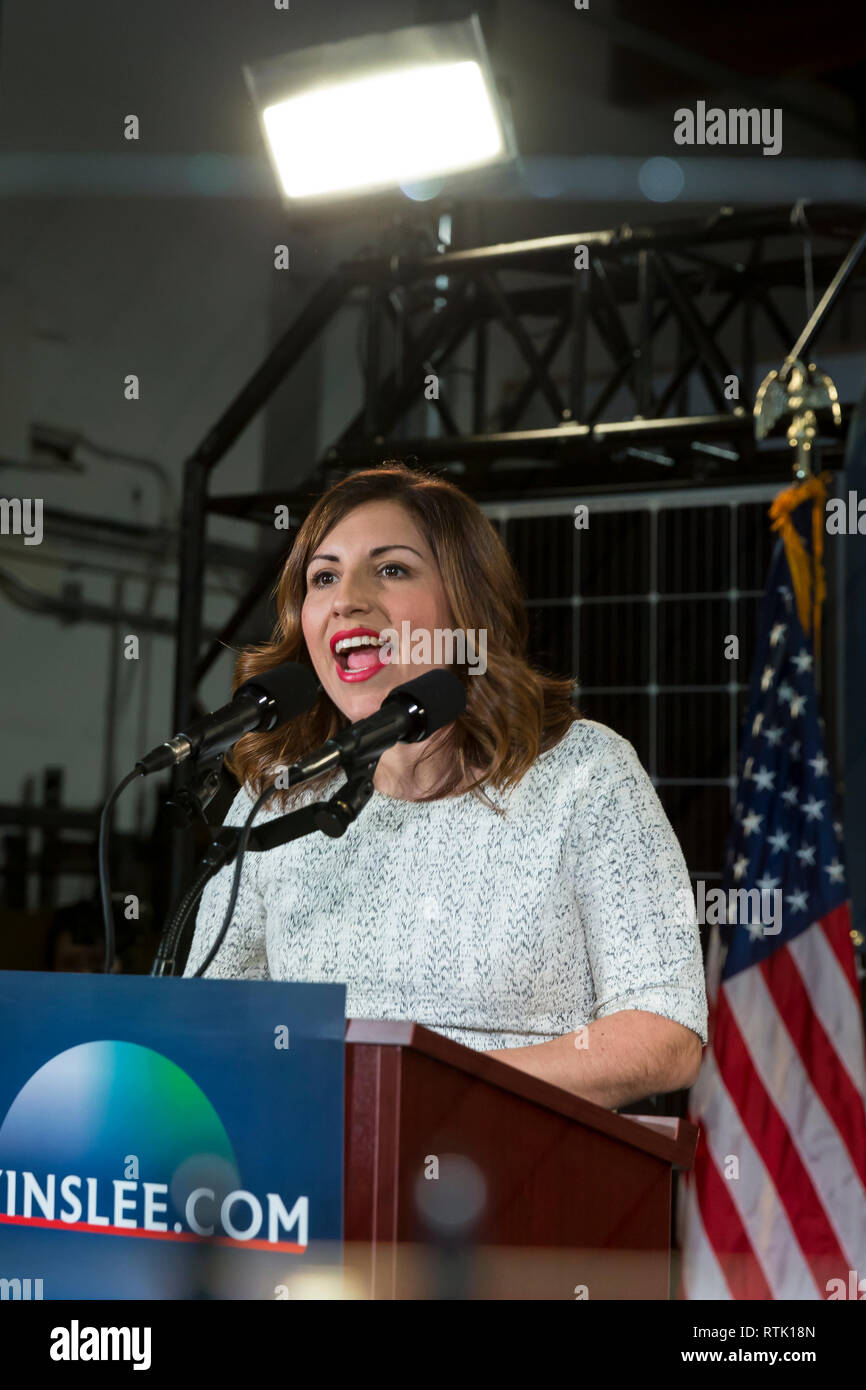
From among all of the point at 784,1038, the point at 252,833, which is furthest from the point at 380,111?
the point at 252,833

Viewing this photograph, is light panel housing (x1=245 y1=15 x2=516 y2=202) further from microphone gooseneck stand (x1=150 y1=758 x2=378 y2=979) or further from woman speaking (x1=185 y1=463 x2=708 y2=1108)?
microphone gooseneck stand (x1=150 y1=758 x2=378 y2=979)

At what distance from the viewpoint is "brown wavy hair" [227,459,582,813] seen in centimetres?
184

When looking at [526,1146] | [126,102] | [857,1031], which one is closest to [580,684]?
[857,1031]

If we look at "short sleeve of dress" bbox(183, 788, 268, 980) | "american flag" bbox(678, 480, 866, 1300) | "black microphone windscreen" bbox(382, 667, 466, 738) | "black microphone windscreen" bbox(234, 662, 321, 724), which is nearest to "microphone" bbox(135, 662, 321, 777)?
"black microphone windscreen" bbox(234, 662, 321, 724)

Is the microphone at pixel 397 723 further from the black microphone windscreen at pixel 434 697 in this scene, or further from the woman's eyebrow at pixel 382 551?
the woman's eyebrow at pixel 382 551

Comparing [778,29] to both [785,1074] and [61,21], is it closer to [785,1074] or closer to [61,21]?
[61,21]

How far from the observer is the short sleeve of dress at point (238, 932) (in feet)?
6.02

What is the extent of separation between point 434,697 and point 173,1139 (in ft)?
1.69

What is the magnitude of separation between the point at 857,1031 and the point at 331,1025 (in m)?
2.58

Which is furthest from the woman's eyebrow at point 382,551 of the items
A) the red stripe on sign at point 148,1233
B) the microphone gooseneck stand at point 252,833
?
the red stripe on sign at point 148,1233

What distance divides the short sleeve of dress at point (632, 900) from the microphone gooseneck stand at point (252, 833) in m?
0.39

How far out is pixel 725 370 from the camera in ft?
13.5

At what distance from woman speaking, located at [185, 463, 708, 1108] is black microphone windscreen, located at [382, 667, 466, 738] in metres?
0.32

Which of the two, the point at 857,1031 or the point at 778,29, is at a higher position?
the point at 778,29
